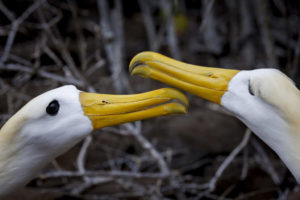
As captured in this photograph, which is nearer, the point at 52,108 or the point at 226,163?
the point at 52,108

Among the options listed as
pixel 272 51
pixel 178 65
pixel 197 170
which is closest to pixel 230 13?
pixel 272 51

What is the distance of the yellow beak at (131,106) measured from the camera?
5.04ft

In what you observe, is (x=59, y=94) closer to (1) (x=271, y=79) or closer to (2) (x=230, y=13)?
(1) (x=271, y=79)

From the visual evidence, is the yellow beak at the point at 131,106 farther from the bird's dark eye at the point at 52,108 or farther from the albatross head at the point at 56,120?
the bird's dark eye at the point at 52,108

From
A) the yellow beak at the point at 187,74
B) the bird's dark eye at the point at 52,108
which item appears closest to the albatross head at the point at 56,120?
the bird's dark eye at the point at 52,108

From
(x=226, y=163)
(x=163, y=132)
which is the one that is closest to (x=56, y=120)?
(x=226, y=163)

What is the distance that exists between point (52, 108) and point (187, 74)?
2.21 ft

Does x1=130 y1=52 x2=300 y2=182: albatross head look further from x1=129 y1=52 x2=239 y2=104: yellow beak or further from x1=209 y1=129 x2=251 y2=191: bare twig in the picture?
x1=209 y1=129 x2=251 y2=191: bare twig

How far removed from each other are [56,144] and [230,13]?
3.62 meters

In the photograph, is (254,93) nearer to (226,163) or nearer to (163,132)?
(226,163)

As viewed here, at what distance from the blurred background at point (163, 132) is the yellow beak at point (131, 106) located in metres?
0.69

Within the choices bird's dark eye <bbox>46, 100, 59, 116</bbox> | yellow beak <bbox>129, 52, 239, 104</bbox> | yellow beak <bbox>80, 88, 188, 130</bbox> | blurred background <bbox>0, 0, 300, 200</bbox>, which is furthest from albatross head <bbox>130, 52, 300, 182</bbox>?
blurred background <bbox>0, 0, 300, 200</bbox>

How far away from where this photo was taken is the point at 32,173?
5.27ft

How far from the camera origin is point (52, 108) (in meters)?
1.52
